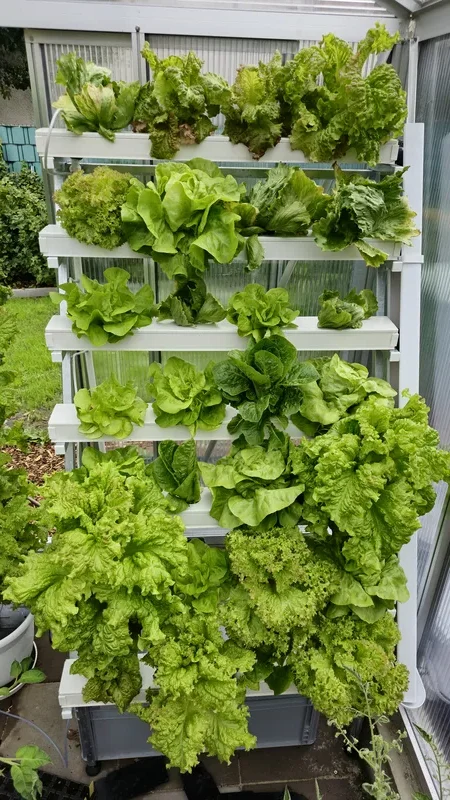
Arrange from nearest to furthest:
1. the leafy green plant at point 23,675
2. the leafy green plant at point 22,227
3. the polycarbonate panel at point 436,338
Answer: the polycarbonate panel at point 436,338 < the leafy green plant at point 23,675 < the leafy green plant at point 22,227

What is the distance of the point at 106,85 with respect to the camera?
5.90 feet

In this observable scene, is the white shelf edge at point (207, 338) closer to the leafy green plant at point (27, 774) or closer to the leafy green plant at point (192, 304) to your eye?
the leafy green plant at point (192, 304)

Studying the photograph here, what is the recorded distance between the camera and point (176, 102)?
1.73 meters

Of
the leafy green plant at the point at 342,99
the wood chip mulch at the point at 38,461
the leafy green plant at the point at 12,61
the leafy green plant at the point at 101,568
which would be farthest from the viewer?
the wood chip mulch at the point at 38,461

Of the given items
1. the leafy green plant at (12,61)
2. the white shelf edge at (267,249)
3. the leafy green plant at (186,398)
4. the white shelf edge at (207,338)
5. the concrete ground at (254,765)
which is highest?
the leafy green plant at (12,61)

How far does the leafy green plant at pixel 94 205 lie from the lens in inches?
67.7

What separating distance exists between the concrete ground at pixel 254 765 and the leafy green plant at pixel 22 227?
4460mm

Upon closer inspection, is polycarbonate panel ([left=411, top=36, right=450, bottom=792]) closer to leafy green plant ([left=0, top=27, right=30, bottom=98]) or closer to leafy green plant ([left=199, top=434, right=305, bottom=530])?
leafy green plant ([left=199, top=434, right=305, bottom=530])

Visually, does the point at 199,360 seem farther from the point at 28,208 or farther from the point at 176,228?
the point at 28,208

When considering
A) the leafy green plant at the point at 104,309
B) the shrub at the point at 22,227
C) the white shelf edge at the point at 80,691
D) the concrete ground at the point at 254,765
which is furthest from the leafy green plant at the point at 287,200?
the shrub at the point at 22,227

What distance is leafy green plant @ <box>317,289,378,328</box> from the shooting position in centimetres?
190

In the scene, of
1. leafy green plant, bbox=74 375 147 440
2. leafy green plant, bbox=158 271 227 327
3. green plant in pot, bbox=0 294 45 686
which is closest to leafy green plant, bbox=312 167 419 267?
leafy green plant, bbox=158 271 227 327

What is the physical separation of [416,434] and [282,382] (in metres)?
0.45

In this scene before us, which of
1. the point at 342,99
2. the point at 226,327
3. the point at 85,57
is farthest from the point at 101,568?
the point at 85,57
